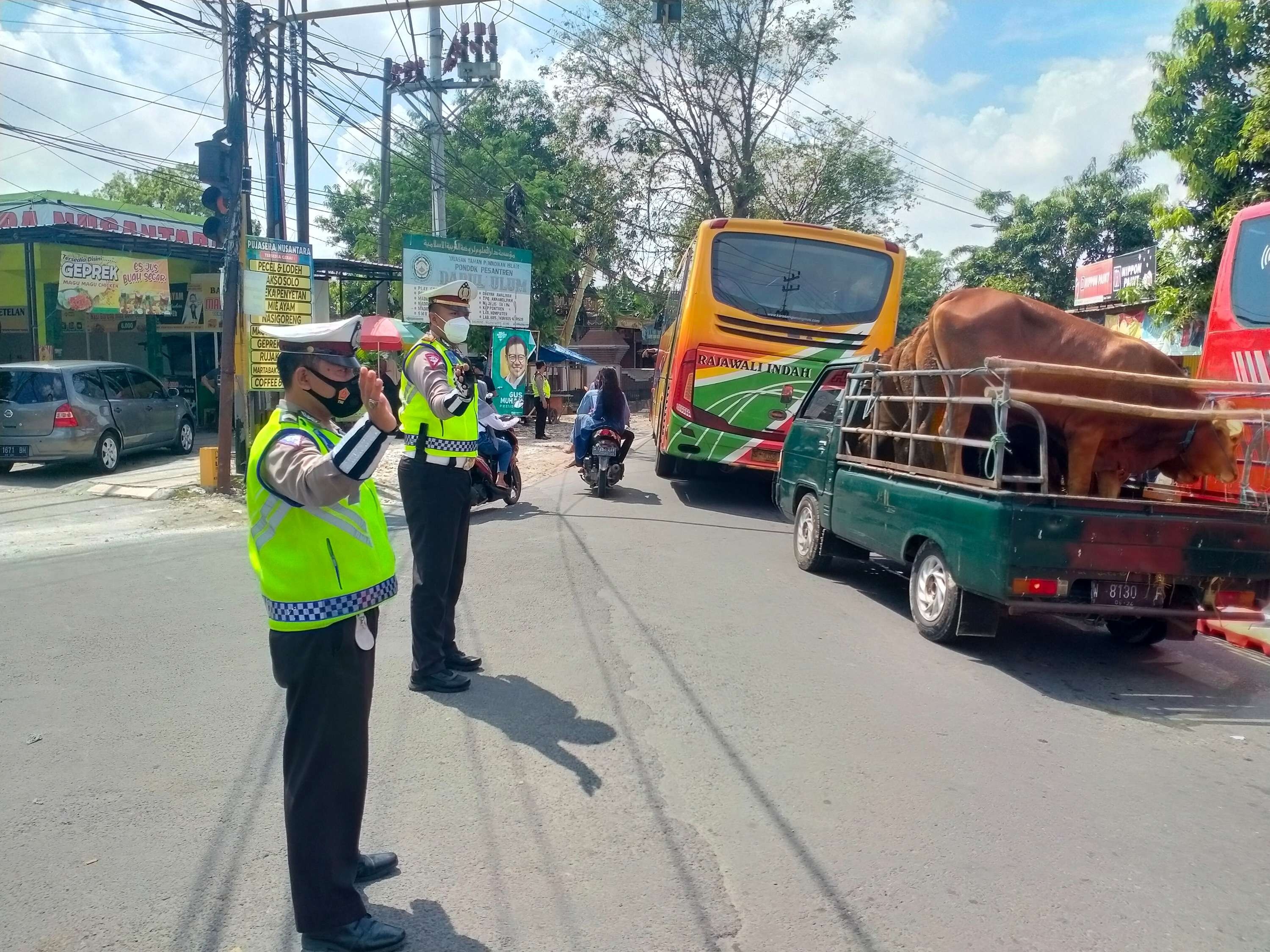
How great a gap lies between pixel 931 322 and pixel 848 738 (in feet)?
10.3

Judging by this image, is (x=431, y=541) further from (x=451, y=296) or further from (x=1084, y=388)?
(x=1084, y=388)

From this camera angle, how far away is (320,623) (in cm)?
283

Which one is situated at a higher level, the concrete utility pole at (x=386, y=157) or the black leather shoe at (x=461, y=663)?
the concrete utility pole at (x=386, y=157)

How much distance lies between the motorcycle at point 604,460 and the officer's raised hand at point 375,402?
9.55 metres

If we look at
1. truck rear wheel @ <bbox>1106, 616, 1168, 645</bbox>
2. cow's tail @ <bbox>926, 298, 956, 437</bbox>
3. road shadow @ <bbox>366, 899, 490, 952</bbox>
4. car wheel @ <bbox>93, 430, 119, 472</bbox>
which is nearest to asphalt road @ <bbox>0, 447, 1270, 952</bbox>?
road shadow @ <bbox>366, 899, 490, 952</bbox>

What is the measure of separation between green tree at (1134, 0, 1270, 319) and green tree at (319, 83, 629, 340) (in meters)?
14.1

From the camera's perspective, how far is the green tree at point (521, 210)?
26.0 meters

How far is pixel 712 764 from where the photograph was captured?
4.27 m

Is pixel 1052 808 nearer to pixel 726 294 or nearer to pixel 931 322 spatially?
pixel 931 322

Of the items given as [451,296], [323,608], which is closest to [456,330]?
[451,296]

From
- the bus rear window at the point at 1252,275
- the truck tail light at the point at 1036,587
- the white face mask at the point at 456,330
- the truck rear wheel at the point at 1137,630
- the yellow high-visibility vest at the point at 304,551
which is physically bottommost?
the truck rear wheel at the point at 1137,630

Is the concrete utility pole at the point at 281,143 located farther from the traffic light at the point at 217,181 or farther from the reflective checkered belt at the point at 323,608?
the reflective checkered belt at the point at 323,608

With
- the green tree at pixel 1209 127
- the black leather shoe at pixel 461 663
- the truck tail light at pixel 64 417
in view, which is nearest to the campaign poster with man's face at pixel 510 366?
the truck tail light at pixel 64 417

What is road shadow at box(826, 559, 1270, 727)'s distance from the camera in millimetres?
5125
